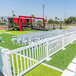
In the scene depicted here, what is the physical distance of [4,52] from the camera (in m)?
2.20

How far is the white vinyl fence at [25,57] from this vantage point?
88.9 inches

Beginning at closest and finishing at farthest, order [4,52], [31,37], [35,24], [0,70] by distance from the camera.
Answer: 1. [4,52]
2. [0,70]
3. [31,37]
4. [35,24]

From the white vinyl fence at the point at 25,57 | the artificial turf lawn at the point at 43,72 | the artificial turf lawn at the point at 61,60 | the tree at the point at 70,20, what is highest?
the tree at the point at 70,20

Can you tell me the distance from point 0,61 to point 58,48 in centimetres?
361

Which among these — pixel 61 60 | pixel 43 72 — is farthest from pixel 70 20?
pixel 43 72

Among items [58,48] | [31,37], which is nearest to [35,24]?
[31,37]

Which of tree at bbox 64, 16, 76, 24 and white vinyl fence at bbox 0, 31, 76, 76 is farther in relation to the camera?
tree at bbox 64, 16, 76, 24

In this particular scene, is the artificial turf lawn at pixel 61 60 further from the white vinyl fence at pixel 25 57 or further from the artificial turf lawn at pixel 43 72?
the artificial turf lawn at pixel 43 72

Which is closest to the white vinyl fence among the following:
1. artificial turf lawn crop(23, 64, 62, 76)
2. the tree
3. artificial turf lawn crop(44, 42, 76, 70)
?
artificial turf lawn crop(23, 64, 62, 76)

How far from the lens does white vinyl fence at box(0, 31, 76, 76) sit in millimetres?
2258

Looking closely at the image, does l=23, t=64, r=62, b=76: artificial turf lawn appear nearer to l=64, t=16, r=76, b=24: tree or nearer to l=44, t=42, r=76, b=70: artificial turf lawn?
l=44, t=42, r=76, b=70: artificial turf lawn

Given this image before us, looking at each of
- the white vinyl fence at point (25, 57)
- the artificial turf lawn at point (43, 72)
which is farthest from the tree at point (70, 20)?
the artificial turf lawn at point (43, 72)

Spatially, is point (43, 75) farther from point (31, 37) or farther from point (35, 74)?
point (31, 37)

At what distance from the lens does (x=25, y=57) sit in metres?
4.18
